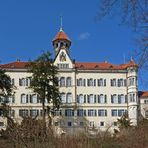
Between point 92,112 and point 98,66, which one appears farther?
point 98,66

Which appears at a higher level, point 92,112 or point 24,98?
point 24,98

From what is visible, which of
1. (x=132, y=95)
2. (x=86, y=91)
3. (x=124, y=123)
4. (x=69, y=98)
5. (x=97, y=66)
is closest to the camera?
(x=124, y=123)

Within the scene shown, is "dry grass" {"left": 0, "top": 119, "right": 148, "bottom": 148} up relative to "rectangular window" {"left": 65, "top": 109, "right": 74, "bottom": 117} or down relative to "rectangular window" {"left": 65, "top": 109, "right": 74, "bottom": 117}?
down

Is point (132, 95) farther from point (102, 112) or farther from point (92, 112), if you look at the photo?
point (92, 112)

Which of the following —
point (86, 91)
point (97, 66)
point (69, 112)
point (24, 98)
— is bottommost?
point (69, 112)

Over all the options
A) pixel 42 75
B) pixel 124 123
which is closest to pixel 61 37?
pixel 42 75

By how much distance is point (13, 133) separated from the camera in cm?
1095

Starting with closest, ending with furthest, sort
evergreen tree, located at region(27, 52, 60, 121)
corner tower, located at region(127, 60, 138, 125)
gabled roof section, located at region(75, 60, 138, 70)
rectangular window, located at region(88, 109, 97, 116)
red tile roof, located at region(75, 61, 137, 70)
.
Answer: evergreen tree, located at region(27, 52, 60, 121)
corner tower, located at region(127, 60, 138, 125)
rectangular window, located at region(88, 109, 97, 116)
gabled roof section, located at region(75, 60, 138, 70)
red tile roof, located at region(75, 61, 137, 70)

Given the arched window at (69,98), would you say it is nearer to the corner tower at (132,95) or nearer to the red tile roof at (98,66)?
the red tile roof at (98,66)

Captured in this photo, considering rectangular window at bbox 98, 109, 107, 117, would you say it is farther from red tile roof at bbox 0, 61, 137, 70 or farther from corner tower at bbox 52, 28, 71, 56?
corner tower at bbox 52, 28, 71, 56

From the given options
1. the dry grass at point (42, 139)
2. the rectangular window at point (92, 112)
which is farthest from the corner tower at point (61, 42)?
the dry grass at point (42, 139)

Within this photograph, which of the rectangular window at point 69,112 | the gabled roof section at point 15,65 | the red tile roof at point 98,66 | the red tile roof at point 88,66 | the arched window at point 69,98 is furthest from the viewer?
the red tile roof at point 98,66

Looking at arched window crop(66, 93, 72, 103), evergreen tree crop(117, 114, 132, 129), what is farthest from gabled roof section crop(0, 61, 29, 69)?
evergreen tree crop(117, 114, 132, 129)

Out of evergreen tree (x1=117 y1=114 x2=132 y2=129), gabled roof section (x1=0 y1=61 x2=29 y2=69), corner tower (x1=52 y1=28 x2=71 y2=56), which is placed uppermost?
corner tower (x1=52 y1=28 x2=71 y2=56)
